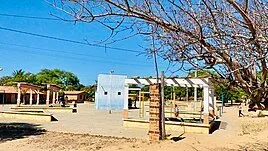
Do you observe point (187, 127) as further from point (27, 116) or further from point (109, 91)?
point (109, 91)

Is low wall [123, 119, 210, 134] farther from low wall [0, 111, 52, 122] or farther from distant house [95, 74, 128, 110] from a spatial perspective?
distant house [95, 74, 128, 110]

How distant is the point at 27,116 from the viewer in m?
21.5

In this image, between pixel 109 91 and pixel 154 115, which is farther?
pixel 109 91

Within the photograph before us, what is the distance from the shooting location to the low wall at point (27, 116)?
2031 cm

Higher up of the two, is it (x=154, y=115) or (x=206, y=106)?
(x=206, y=106)

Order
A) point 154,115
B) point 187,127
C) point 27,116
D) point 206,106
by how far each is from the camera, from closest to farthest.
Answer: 1. point 154,115
2. point 187,127
3. point 206,106
4. point 27,116

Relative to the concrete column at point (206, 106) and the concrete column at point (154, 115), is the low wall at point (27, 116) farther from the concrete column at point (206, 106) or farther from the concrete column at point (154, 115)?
the concrete column at point (154, 115)

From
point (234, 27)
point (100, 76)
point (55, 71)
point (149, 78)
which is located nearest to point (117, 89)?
point (100, 76)

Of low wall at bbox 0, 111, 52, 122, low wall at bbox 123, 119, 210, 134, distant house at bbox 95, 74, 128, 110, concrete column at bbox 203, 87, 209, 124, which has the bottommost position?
low wall at bbox 123, 119, 210, 134

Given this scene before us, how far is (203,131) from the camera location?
1577 cm

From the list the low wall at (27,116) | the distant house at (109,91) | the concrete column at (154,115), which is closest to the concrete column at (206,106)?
the concrete column at (154,115)

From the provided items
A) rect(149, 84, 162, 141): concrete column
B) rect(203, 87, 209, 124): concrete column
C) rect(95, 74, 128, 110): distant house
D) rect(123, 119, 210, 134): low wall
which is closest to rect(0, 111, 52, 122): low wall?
rect(123, 119, 210, 134): low wall

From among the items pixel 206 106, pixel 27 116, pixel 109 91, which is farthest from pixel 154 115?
pixel 109 91

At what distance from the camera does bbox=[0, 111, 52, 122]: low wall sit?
20.3 meters
